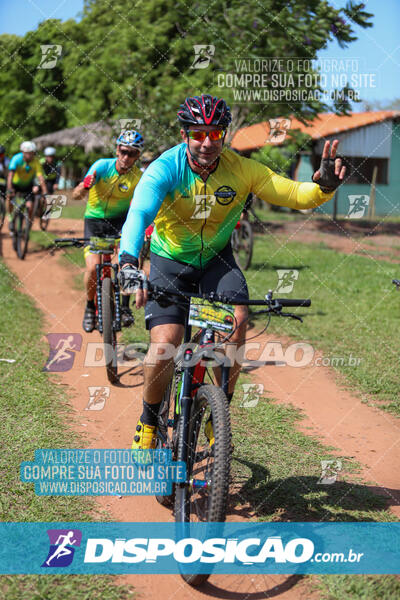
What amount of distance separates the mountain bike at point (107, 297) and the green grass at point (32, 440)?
602mm

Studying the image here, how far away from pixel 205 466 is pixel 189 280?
1.28 meters

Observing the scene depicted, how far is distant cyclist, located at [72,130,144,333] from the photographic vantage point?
666cm

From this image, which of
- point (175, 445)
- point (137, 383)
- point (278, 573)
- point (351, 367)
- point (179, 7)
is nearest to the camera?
point (278, 573)

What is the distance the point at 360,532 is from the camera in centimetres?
370

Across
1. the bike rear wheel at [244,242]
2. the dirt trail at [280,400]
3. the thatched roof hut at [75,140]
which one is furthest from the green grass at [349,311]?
the thatched roof hut at [75,140]

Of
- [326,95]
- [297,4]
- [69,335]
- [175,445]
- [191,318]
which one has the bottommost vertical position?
[69,335]

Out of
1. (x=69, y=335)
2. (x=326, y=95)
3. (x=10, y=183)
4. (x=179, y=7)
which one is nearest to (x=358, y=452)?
(x=69, y=335)

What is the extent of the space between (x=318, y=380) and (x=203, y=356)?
12.3 ft

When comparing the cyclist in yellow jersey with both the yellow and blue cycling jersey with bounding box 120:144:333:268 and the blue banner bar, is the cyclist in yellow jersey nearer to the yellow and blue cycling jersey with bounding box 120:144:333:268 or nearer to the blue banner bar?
the yellow and blue cycling jersey with bounding box 120:144:333:268

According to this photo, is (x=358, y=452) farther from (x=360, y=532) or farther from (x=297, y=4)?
(x=297, y=4)

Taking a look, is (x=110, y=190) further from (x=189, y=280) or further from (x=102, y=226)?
(x=189, y=280)

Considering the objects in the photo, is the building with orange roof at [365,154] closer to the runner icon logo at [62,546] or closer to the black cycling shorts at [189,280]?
the black cycling shorts at [189,280]

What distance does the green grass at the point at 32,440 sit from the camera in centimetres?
317

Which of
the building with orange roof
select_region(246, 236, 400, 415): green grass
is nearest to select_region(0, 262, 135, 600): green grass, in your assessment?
select_region(246, 236, 400, 415): green grass
